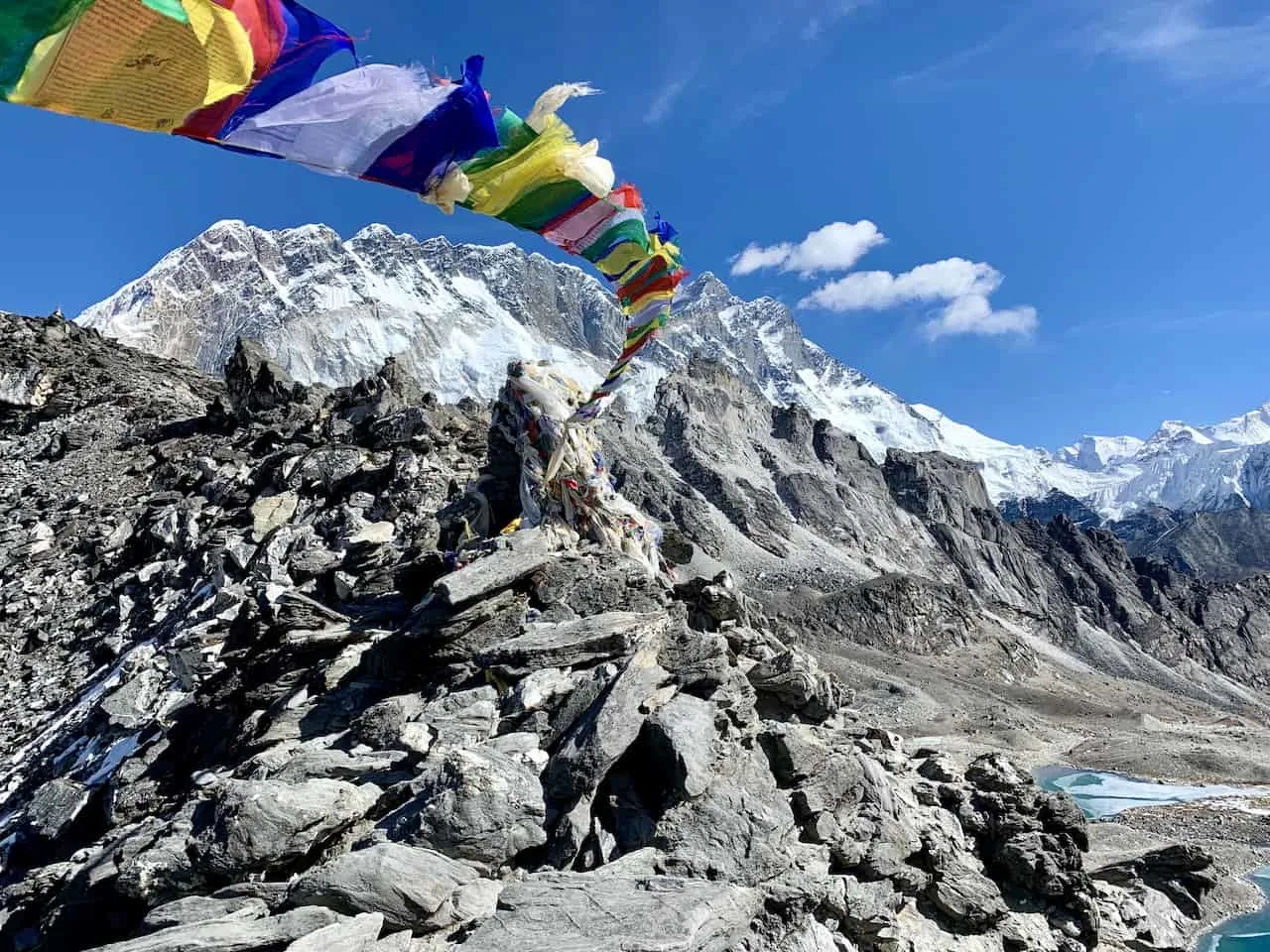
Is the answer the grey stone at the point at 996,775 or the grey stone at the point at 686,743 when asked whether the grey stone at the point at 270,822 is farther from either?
the grey stone at the point at 996,775

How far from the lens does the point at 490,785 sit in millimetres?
8625

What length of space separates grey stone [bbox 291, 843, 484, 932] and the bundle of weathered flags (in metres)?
5.78

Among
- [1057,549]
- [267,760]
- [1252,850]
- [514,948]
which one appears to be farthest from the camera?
[1057,549]

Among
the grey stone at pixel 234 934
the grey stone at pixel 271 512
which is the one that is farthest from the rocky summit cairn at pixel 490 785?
the grey stone at pixel 271 512

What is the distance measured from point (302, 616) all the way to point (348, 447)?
13.6 meters

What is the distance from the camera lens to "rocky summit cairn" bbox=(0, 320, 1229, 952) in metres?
7.82

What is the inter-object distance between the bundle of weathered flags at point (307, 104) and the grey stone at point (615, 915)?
6259 mm

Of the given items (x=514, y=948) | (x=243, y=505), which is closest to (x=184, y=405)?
(x=243, y=505)

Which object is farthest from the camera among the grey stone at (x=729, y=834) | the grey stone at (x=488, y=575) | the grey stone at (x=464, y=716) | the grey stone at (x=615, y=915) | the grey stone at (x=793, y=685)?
the grey stone at (x=793, y=685)

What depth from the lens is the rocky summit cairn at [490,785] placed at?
25.7ft

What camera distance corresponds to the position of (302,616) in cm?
1370

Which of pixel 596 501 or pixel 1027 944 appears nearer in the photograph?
pixel 1027 944

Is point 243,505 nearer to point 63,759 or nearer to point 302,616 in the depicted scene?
point 63,759

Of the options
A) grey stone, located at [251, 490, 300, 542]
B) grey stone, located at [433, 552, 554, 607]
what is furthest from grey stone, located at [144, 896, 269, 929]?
grey stone, located at [251, 490, 300, 542]
